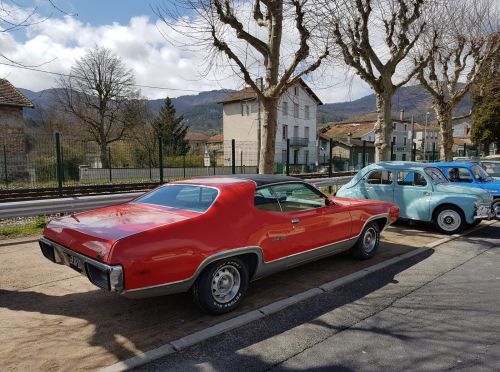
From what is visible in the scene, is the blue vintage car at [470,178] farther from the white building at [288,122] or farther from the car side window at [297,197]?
the white building at [288,122]

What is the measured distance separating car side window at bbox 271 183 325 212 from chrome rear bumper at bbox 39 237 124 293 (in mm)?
2221

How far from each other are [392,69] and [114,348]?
11299 mm

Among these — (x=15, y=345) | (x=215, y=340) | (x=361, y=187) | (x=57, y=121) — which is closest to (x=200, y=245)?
(x=215, y=340)

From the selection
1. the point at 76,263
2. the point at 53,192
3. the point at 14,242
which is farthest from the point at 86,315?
the point at 53,192

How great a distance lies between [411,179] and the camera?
8.53 meters

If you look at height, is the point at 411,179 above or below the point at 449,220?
above

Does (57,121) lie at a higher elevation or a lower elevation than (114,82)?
lower

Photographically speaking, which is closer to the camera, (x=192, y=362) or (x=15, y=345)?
(x=192, y=362)

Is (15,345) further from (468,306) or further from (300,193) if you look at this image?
(468,306)

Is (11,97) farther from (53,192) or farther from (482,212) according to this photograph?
(482,212)

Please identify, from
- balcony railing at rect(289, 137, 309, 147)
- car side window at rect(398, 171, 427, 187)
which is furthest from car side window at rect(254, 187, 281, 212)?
balcony railing at rect(289, 137, 309, 147)

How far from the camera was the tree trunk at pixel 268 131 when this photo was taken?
28.7ft

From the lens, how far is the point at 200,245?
3711mm

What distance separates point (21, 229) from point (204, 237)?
19.2 feet
